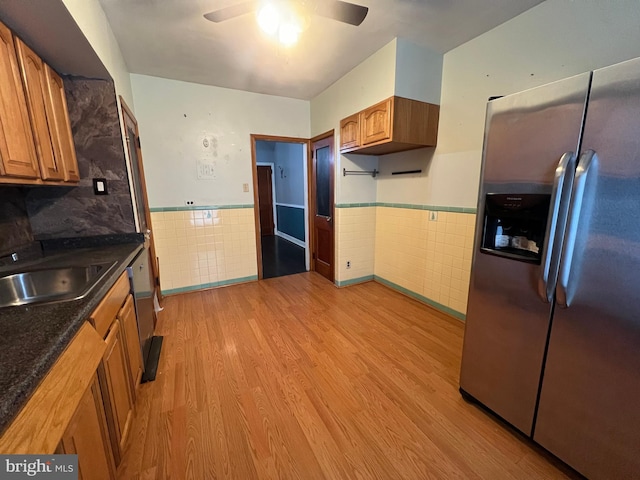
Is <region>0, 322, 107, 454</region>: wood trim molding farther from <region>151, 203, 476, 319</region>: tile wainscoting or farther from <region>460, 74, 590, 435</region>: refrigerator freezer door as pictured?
<region>151, 203, 476, 319</region>: tile wainscoting

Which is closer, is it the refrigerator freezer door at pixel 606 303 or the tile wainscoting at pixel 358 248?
the refrigerator freezer door at pixel 606 303

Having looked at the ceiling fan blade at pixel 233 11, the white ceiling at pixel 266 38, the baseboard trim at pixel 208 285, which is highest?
the white ceiling at pixel 266 38

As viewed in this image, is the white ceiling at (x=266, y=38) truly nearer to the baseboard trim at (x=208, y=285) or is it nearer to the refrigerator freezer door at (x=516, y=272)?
the refrigerator freezer door at (x=516, y=272)

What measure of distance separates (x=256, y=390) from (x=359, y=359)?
2.62 feet

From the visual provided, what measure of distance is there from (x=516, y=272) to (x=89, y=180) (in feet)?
9.64

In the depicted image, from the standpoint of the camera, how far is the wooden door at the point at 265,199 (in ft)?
21.9

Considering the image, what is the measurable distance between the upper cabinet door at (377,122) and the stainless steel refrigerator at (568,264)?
1165mm

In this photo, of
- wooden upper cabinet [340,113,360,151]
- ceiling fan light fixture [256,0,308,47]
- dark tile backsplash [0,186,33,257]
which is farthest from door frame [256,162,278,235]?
ceiling fan light fixture [256,0,308,47]

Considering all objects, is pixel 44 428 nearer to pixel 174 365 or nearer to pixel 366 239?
pixel 174 365

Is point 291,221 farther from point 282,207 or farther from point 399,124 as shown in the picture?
point 399,124

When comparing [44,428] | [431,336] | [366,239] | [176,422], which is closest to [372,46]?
[366,239]

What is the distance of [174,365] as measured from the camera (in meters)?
1.97

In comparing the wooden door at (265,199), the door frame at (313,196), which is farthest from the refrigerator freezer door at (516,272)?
the wooden door at (265,199)

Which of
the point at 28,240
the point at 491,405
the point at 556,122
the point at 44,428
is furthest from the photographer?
the point at 28,240
